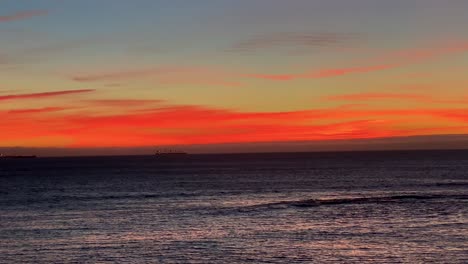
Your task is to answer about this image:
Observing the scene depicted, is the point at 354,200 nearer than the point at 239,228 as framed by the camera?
No

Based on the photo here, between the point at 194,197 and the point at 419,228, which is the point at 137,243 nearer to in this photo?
the point at 419,228

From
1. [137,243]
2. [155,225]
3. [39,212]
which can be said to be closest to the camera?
[137,243]

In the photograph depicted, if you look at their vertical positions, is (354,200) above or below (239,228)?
below

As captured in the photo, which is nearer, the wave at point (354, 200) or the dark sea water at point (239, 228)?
the dark sea water at point (239, 228)

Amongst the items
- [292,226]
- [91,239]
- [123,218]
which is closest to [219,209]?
[123,218]

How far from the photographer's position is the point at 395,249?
4784cm

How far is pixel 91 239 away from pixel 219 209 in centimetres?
2547

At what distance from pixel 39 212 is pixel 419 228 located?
43031mm

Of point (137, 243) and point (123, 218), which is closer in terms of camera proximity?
point (137, 243)

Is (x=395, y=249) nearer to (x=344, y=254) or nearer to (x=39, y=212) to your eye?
(x=344, y=254)

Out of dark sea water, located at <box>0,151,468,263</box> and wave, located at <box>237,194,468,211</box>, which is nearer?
dark sea water, located at <box>0,151,468,263</box>

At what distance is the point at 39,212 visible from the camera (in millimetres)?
77125

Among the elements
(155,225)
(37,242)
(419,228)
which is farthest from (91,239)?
(419,228)

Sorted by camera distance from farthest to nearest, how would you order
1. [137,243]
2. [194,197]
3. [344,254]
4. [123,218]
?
[194,197]
[123,218]
[137,243]
[344,254]
